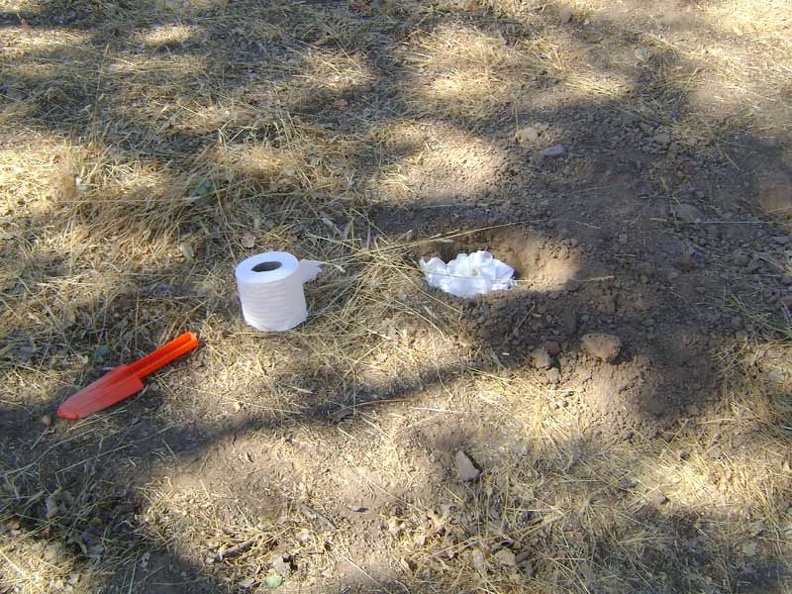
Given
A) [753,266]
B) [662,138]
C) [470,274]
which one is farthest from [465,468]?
[662,138]

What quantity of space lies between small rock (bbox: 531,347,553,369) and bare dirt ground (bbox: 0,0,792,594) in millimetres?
19

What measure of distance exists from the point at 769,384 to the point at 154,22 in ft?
11.1

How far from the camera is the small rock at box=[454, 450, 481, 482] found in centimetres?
215

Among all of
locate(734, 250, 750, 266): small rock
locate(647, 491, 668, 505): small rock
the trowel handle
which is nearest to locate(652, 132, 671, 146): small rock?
locate(734, 250, 750, 266): small rock

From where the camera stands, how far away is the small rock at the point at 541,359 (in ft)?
7.78

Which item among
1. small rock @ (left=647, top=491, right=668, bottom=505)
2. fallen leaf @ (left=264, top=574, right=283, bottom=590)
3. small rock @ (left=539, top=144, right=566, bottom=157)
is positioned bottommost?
small rock @ (left=647, top=491, right=668, bottom=505)

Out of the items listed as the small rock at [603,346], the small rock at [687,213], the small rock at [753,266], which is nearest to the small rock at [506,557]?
the small rock at [603,346]

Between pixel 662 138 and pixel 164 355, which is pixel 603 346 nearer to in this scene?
pixel 662 138

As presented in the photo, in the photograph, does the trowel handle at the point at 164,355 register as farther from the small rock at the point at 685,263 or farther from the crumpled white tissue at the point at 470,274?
the small rock at the point at 685,263

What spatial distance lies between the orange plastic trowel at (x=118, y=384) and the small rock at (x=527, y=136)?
1609mm

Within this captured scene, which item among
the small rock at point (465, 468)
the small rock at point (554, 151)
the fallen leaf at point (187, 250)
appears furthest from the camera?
the small rock at point (554, 151)

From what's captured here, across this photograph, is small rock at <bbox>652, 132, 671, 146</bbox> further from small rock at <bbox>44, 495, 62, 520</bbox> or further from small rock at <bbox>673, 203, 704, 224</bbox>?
small rock at <bbox>44, 495, 62, 520</bbox>

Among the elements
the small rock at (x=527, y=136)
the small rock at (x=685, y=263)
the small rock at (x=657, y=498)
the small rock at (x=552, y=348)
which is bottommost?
the small rock at (x=657, y=498)

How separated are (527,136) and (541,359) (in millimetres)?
1179
